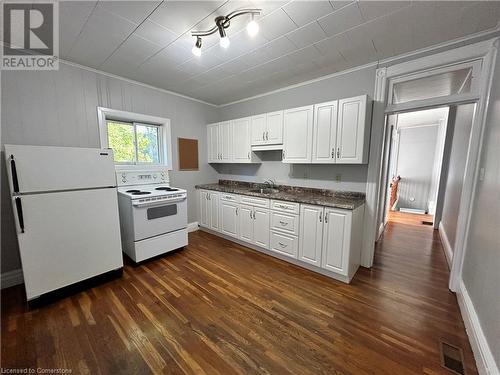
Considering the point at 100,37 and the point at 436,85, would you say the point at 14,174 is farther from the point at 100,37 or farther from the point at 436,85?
the point at 436,85

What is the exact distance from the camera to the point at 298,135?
282cm

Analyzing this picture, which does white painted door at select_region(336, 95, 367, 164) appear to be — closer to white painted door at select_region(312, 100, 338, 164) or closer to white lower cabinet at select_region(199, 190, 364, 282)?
white painted door at select_region(312, 100, 338, 164)

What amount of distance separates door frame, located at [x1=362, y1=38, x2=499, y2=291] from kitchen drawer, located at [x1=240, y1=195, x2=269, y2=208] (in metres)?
1.36

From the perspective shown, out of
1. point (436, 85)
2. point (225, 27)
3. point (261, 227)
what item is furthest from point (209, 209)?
point (436, 85)

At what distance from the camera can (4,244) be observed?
2229mm

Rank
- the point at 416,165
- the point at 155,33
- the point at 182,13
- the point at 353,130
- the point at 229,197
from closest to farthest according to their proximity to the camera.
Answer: the point at 182,13 → the point at 155,33 → the point at 353,130 → the point at 229,197 → the point at 416,165

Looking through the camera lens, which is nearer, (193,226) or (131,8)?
(131,8)

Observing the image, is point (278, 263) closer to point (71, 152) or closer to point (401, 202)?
point (71, 152)

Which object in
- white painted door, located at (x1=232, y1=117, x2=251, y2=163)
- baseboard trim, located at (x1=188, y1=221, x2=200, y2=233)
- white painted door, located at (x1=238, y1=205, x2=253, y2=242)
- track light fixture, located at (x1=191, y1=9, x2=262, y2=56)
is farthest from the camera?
baseboard trim, located at (x1=188, y1=221, x2=200, y2=233)

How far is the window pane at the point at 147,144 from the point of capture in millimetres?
3359

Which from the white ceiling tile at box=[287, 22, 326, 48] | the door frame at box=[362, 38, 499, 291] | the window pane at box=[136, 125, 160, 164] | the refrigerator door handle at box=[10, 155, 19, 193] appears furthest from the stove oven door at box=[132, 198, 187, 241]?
the door frame at box=[362, 38, 499, 291]

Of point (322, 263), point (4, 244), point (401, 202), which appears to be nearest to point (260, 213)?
point (322, 263)

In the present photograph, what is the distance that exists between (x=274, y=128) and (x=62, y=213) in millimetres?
2799

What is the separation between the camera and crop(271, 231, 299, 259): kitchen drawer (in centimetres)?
266
